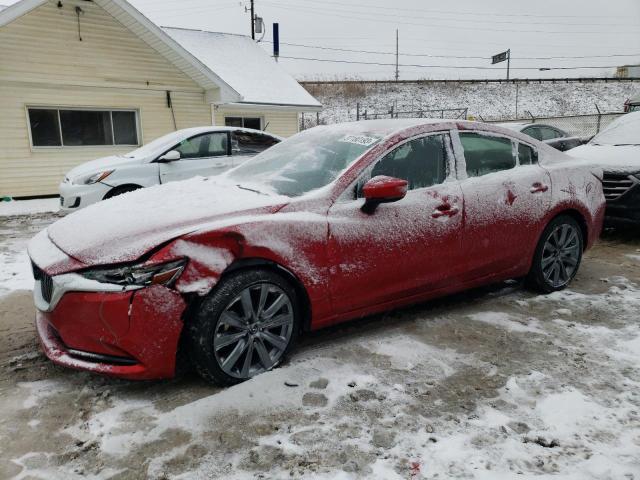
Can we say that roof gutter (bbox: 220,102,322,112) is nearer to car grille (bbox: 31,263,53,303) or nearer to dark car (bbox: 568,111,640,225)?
dark car (bbox: 568,111,640,225)

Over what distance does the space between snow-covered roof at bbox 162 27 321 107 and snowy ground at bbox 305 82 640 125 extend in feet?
53.5

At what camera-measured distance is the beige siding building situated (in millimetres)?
11266

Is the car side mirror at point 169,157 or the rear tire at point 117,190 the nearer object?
the rear tire at point 117,190

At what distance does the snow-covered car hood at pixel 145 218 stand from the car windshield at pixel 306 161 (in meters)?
0.22

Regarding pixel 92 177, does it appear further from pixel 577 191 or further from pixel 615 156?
pixel 615 156

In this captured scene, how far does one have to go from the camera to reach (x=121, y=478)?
2.13 metres

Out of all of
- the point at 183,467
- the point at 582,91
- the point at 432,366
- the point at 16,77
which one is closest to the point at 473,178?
the point at 432,366

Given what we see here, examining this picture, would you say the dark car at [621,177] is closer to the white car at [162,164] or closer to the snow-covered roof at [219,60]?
the white car at [162,164]

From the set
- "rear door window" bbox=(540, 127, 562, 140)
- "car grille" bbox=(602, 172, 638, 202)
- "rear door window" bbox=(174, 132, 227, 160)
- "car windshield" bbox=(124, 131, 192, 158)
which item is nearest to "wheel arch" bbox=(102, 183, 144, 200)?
"car windshield" bbox=(124, 131, 192, 158)

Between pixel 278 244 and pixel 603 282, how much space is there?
3.56 m

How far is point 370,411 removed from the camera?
2615mm

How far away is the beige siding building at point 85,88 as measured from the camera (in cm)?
1127

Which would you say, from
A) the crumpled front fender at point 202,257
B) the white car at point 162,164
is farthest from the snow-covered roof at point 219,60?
the crumpled front fender at point 202,257

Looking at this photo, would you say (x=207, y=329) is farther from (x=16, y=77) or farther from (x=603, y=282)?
(x=16, y=77)
